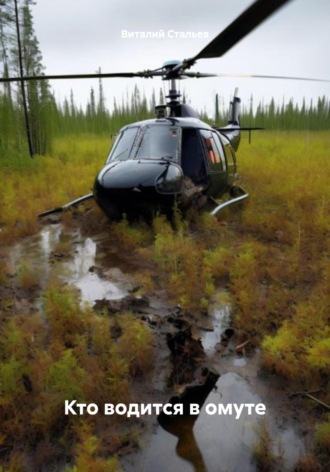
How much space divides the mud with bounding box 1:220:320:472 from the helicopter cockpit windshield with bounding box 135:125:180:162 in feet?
8.28

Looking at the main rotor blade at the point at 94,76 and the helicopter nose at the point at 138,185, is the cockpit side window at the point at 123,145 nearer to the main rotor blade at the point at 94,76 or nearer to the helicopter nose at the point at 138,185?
the helicopter nose at the point at 138,185

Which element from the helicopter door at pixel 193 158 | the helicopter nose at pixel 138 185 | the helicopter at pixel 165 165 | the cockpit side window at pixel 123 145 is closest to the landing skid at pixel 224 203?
the helicopter at pixel 165 165

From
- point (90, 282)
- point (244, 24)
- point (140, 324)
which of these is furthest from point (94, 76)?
point (244, 24)

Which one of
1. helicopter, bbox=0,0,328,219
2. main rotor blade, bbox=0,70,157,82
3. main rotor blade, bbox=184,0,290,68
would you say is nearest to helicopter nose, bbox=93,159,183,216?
helicopter, bbox=0,0,328,219

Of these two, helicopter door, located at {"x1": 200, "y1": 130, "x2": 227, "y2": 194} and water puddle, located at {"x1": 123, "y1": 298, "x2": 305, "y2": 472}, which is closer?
water puddle, located at {"x1": 123, "y1": 298, "x2": 305, "y2": 472}

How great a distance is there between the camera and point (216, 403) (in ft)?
10.8

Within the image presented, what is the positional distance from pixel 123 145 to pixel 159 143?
84 cm

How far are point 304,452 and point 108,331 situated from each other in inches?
79.6

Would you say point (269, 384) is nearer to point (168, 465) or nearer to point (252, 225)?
point (168, 465)

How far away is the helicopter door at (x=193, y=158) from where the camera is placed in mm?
7797

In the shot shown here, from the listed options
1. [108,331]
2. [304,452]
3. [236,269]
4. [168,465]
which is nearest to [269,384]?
[304,452]

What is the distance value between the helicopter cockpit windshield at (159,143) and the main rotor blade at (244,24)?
497 centimetres

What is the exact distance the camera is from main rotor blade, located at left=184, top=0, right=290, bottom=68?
117cm

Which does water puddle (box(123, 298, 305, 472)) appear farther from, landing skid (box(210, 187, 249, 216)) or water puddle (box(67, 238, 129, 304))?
landing skid (box(210, 187, 249, 216))
